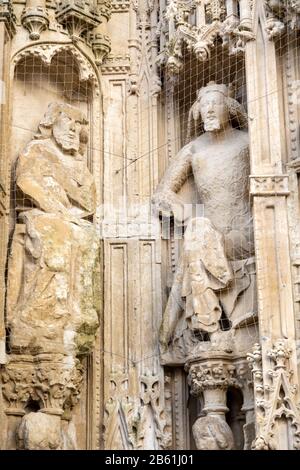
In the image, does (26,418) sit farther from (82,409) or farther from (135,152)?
(135,152)

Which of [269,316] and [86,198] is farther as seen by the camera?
[86,198]

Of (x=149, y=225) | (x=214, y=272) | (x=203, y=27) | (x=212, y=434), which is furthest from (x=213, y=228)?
(x=203, y=27)

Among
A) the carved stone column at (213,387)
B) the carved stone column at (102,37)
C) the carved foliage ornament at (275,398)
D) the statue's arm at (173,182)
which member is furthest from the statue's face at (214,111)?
the carved foliage ornament at (275,398)

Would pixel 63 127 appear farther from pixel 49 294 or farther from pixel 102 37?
pixel 49 294

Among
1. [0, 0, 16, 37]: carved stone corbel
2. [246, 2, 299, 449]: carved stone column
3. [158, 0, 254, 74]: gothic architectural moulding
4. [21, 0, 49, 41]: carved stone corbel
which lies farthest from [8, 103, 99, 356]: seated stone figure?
[246, 2, 299, 449]: carved stone column

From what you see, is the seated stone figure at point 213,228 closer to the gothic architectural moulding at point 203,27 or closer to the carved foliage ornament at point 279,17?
the gothic architectural moulding at point 203,27

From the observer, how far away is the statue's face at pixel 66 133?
9.54 meters

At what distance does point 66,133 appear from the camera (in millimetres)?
9555

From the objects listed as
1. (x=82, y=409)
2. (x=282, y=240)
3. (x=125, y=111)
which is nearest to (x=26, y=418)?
(x=82, y=409)

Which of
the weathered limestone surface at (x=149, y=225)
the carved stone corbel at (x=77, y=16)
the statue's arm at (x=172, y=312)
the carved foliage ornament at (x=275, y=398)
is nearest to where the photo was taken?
the carved foliage ornament at (x=275, y=398)

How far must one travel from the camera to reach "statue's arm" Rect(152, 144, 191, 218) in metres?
9.52

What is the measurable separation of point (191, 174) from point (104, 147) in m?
0.88

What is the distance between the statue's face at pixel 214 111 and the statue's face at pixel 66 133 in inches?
48.0

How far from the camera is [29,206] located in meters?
9.22
